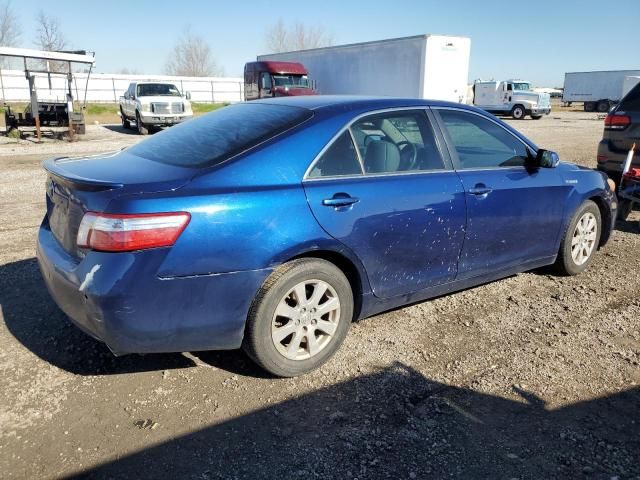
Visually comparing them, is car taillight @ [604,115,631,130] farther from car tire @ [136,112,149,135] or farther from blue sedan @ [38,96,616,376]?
car tire @ [136,112,149,135]

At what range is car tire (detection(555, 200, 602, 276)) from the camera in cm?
472

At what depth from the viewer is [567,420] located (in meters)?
2.82

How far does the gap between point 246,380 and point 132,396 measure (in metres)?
0.64

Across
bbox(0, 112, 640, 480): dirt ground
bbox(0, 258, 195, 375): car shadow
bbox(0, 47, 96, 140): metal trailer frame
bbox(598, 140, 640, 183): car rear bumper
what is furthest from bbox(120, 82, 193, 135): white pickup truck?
bbox(0, 112, 640, 480): dirt ground

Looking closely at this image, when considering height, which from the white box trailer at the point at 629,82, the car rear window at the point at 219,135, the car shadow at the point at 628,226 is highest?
the white box trailer at the point at 629,82

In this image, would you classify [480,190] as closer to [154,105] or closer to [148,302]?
[148,302]

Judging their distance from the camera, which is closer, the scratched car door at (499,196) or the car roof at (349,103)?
the car roof at (349,103)

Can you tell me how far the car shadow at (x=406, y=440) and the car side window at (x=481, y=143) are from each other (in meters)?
1.73

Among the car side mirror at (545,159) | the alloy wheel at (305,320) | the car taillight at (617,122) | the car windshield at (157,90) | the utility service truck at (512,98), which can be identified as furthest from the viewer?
the utility service truck at (512,98)

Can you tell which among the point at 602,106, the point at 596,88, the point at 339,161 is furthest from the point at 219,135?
the point at 596,88

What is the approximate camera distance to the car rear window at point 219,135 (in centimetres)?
314

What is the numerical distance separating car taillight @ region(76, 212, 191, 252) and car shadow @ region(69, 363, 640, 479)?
976 mm

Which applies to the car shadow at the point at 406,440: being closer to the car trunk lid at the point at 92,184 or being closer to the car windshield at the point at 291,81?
the car trunk lid at the point at 92,184

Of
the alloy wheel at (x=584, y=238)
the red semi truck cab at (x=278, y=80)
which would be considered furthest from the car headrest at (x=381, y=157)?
the red semi truck cab at (x=278, y=80)
